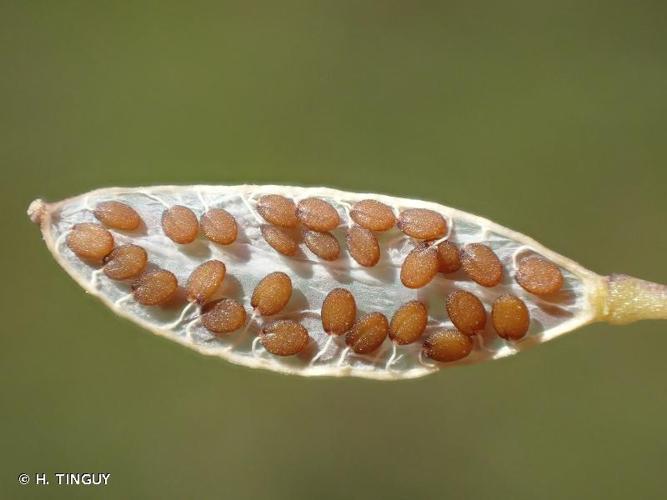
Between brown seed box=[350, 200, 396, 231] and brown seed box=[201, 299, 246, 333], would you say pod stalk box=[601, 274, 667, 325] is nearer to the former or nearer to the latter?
brown seed box=[350, 200, 396, 231]

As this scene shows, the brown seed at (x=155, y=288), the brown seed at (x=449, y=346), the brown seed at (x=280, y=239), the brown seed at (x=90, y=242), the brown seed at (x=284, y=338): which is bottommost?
the brown seed at (x=284, y=338)

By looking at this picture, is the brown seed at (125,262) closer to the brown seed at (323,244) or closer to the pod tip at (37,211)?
the pod tip at (37,211)

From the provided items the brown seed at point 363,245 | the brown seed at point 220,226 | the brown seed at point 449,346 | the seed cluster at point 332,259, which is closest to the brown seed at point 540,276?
the seed cluster at point 332,259

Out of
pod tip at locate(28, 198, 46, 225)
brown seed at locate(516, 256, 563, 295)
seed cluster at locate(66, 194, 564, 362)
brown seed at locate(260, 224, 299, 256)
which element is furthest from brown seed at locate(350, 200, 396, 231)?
pod tip at locate(28, 198, 46, 225)

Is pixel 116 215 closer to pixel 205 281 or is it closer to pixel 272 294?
pixel 205 281

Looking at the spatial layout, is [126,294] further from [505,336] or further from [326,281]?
[505,336]

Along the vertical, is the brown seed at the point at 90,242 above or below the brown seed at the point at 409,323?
above

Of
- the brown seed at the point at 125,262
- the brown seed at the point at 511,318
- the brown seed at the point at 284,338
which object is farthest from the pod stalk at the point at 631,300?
the brown seed at the point at 125,262
